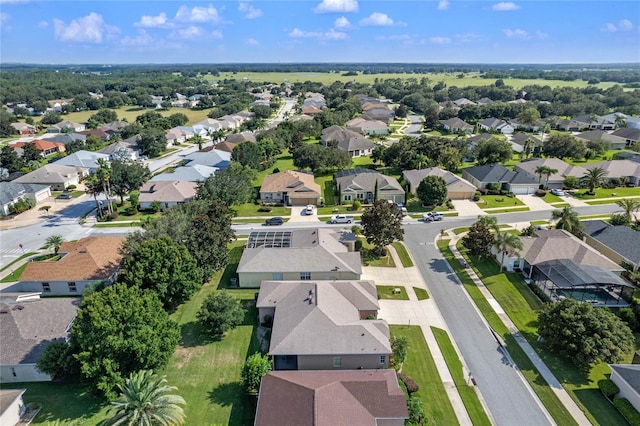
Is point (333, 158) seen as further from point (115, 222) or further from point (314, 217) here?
point (115, 222)

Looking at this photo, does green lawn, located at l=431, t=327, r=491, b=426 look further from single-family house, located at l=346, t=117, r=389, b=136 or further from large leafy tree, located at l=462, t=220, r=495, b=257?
single-family house, located at l=346, t=117, r=389, b=136

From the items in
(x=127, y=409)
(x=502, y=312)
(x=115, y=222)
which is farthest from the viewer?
(x=115, y=222)

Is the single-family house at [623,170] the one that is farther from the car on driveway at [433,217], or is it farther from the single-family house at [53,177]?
the single-family house at [53,177]

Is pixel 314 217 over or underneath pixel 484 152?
underneath

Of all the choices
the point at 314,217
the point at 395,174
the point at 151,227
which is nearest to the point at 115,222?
the point at 151,227

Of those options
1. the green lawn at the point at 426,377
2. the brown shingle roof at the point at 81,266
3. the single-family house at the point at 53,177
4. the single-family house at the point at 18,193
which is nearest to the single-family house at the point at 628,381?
the green lawn at the point at 426,377
